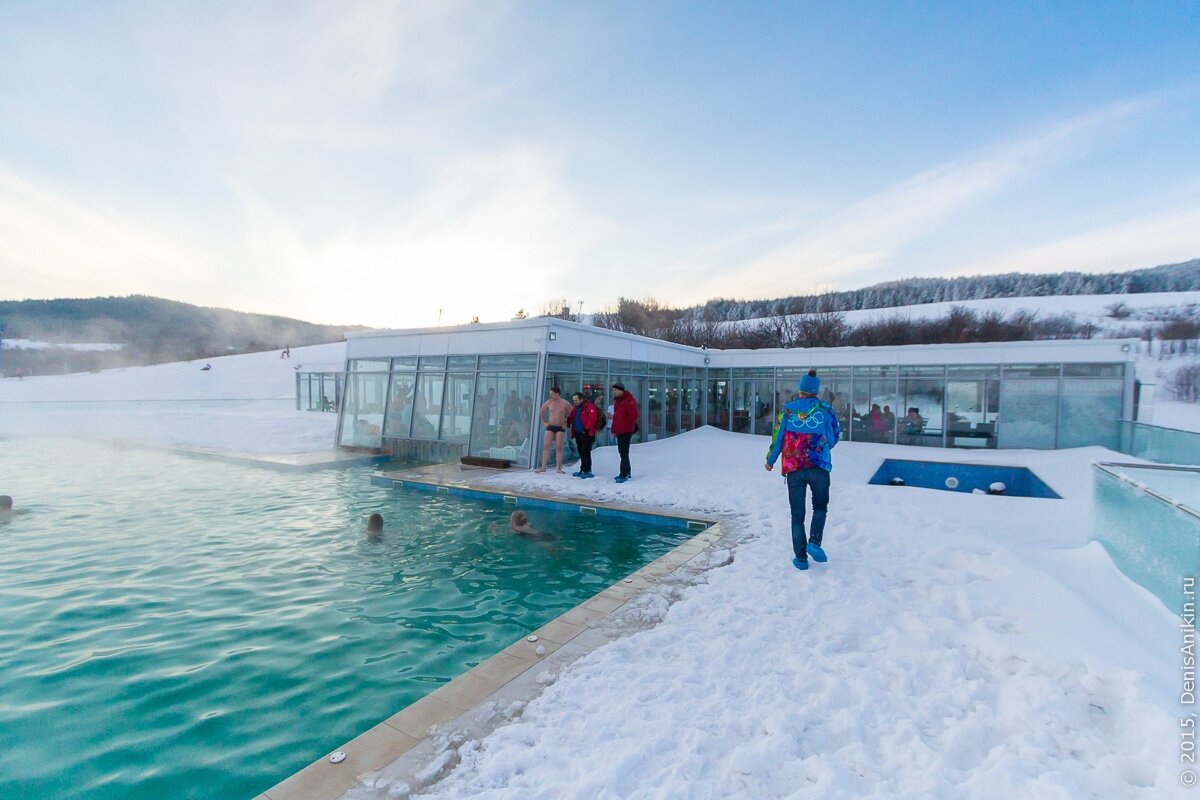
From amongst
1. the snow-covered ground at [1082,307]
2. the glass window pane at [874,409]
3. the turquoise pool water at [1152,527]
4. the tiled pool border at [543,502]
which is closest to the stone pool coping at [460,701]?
the tiled pool border at [543,502]

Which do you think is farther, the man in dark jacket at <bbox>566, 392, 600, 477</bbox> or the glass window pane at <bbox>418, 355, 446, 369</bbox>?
the glass window pane at <bbox>418, 355, 446, 369</bbox>

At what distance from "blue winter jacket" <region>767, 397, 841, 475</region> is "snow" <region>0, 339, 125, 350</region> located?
7938 centimetres

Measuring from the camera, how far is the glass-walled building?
39.6 ft

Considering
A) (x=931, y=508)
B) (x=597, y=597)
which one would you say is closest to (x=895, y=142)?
(x=931, y=508)

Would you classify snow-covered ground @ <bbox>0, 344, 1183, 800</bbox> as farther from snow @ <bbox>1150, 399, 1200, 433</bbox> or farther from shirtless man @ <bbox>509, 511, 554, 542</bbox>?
snow @ <bbox>1150, 399, 1200, 433</bbox>

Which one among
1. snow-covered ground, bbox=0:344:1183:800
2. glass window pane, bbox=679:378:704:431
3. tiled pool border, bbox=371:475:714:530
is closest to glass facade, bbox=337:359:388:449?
tiled pool border, bbox=371:475:714:530

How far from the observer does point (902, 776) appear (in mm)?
2395

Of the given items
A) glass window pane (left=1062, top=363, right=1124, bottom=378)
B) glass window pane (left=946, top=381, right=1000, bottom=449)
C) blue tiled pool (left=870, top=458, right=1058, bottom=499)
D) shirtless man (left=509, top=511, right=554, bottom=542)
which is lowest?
shirtless man (left=509, top=511, right=554, bottom=542)

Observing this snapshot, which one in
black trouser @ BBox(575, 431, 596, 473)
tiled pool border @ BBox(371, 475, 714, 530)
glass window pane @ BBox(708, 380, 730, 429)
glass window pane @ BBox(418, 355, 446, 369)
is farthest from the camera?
glass window pane @ BBox(708, 380, 730, 429)

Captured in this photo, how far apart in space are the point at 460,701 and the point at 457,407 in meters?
10.4

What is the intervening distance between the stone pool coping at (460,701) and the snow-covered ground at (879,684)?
0.62 ft

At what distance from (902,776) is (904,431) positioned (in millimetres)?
14830

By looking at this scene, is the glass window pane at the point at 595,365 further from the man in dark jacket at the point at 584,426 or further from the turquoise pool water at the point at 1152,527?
the turquoise pool water at the point at 1152,527

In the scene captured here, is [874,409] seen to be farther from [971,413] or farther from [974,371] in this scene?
[974,371]
